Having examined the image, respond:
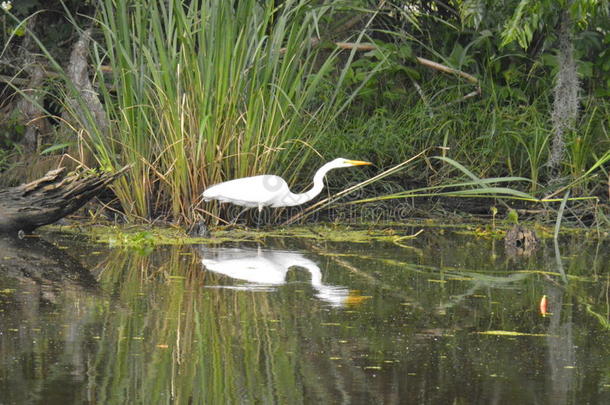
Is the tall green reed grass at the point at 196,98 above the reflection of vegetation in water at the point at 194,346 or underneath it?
above

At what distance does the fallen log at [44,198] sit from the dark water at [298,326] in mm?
236

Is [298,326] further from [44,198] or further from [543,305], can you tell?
[44,198]

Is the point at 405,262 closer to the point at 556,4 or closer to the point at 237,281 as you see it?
the point at 237,281

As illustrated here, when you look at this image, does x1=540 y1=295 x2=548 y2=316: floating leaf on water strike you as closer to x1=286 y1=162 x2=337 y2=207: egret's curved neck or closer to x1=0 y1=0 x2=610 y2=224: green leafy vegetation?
x1=0 y1=0 x2=610 y2=224: green leafy vegetation

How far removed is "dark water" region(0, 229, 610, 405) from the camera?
3.72 metres

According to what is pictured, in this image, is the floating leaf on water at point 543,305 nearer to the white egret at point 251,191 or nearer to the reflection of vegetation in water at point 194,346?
the reflection of vegetation in water at point 194,346

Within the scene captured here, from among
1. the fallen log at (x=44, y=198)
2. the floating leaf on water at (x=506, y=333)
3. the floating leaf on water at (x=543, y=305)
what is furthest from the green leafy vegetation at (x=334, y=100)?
the floating leaf on water at (x=506, y=333)

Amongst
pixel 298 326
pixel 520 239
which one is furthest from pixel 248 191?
pixel 298 326

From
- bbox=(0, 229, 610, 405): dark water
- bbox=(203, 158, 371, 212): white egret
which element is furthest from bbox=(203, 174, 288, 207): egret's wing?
bbox=(0, 229, 610, 405): dark water

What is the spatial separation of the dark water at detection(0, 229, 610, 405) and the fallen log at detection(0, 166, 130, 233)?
9.3 inches

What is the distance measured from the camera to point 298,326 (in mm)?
4738

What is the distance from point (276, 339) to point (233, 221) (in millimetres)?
3836

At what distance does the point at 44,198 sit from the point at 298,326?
130 inches

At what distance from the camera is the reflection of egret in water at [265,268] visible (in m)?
5.62
